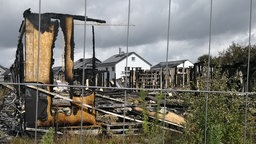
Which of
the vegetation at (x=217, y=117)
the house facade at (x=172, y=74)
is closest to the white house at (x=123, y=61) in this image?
the house facade at (x=172, y=74)

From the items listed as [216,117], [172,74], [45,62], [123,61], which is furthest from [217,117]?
[172,74]

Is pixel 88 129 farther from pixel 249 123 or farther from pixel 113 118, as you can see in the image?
pixel 249 123

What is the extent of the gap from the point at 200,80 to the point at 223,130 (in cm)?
127

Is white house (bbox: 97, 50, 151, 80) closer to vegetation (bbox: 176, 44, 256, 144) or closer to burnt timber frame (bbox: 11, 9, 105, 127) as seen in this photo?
burnt timber frame (bbox: 11, 9, 105, 127)

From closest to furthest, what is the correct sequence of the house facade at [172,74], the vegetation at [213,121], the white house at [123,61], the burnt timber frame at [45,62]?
the vegetation at [213,121], the white house at [123,61], the house facade at [172,74], the burnt timber frame at [45,62]

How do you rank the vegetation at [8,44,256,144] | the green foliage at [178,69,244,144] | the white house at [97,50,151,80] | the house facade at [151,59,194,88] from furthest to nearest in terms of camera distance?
the house facade at [151,59,194,88], the white house at [97,50,151,80], the green foliage at [178,69,244,144], the vegetation at [8,44,256,144]

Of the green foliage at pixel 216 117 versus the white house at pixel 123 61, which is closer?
the green foliage at pixel 216 117

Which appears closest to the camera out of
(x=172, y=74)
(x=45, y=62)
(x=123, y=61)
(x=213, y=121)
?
(x=213, y=121)

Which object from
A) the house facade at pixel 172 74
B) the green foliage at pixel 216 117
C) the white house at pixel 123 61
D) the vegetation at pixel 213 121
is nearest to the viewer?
the vegetation at pixel 213 121

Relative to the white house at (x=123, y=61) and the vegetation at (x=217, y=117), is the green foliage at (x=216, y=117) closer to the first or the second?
the vegetation at (x=217, y=117)

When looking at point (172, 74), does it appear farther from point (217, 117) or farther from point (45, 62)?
point (217, 117)

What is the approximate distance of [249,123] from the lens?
206 inches

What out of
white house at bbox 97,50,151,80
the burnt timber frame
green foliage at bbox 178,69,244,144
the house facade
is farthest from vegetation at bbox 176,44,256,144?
the burnt timber frame

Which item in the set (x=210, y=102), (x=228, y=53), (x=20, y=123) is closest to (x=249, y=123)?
(x=210, y=102)
